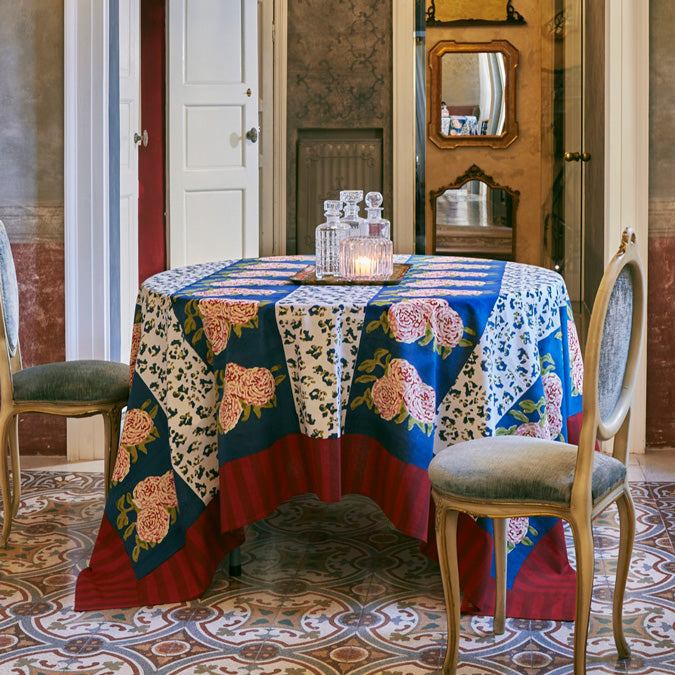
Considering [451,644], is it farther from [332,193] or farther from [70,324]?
[332,193]

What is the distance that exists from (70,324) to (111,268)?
0.29 m

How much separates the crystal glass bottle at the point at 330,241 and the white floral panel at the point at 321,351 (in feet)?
1.64

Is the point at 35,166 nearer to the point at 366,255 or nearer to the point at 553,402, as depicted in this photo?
the point at 366,255

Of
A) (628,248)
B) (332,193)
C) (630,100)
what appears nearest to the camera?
(628,248)

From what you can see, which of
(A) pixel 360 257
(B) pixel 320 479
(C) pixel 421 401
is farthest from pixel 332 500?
(A) pixel 360 257

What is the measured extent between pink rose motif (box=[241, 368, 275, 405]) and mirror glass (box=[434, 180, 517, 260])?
546cm

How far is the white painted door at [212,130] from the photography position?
569 centimetres

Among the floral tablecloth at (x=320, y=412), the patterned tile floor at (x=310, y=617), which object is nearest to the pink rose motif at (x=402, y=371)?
the floral tablecloth at (x=320, y=412)

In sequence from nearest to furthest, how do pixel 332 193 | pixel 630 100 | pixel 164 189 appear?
pixel 630 100 < pixel 164 189 < pixel 332 193

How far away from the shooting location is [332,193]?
277 inches

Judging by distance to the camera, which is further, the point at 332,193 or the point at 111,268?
the point at 332,193

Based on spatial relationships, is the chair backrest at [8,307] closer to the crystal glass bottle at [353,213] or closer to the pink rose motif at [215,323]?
the pink rose motif at [215,323]

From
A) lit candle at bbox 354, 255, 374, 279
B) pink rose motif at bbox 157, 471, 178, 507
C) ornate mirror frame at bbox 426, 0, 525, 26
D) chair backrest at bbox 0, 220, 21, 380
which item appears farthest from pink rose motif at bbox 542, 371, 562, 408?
ornate mirror frame at bbox 426, 0, 525, 26

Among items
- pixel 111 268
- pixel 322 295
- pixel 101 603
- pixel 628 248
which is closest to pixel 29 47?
pixel 111 268
